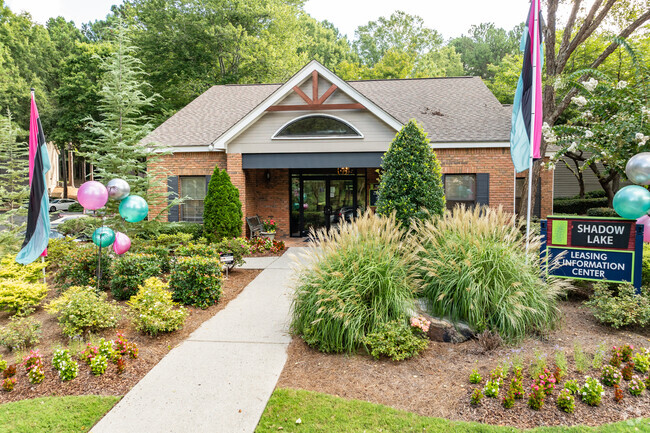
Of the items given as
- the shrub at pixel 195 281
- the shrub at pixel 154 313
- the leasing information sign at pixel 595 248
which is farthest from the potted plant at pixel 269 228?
the leasing information sign at pixel 595 248

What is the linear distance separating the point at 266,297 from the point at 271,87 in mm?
11923

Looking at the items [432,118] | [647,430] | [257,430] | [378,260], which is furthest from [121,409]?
[432,118]

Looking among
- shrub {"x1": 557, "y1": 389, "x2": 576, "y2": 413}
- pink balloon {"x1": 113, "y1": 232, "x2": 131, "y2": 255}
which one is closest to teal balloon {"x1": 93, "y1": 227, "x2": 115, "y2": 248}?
pink balloon {"x1": 113, "y1": 232, "x2": 131, "y2": 255}

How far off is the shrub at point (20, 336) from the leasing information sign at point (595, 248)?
271 inches

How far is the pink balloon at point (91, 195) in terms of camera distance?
653 cm

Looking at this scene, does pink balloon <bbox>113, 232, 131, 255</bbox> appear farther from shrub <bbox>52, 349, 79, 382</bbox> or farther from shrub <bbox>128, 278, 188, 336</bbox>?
shrub <bbox>52, 349, 79, 382</bbox>

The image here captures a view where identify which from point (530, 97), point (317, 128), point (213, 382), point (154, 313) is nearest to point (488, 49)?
point (317, 128)

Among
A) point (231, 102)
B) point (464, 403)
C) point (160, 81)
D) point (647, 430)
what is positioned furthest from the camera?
point (160, 81)

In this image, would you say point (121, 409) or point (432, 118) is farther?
point (432, 118)

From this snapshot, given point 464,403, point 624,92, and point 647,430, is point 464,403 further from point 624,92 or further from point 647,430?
point 624,92

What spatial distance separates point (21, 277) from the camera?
23.5ft

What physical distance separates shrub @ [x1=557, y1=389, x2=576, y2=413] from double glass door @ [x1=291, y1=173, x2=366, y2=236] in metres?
10.8

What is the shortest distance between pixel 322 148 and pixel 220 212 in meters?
3.66

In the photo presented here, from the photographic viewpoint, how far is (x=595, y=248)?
5.78 m
